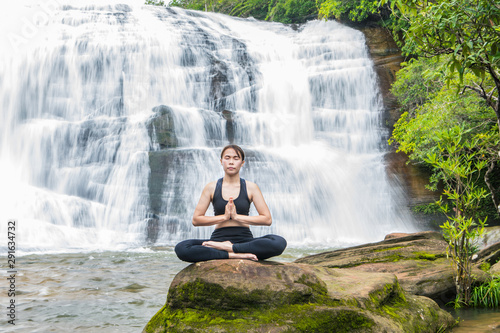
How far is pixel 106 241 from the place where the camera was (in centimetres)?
1277

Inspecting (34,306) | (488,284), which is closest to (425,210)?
(488,284)

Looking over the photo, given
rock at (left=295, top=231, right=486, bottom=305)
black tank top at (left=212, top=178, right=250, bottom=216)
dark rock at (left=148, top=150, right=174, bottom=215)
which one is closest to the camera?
black tank top at (left=212, top=178, right=250, bottom=216)

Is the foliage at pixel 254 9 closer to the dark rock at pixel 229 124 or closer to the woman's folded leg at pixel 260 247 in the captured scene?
the dark rock at pixel 229 124

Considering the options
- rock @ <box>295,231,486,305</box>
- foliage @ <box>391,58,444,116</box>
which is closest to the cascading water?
foliage @ <box>391,58,444,116</box>

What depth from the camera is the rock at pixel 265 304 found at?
11.2ft

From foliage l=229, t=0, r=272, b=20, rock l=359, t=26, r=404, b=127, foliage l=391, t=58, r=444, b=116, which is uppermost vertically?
foliage l=229, t=0, r=272, b=20

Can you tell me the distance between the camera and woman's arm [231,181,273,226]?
393 cm

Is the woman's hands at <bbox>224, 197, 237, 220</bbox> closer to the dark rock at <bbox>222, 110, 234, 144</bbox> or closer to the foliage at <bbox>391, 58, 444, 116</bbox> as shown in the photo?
the foliage at <bbox>391, 58, 444, 116</bbox>

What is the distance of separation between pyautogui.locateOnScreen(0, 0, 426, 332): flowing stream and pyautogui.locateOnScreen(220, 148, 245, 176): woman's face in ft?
15.6

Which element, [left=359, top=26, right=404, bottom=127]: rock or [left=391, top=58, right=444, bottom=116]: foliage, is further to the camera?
[left=359, top=26, right=404, bottom=127]: rock

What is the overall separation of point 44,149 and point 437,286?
14385 millimetres

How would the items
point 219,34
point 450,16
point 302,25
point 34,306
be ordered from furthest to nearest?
1. point 302,25
2. point 219,34
3. point 34,306
4. point 450,16

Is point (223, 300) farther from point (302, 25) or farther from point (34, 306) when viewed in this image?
point (302, 25)

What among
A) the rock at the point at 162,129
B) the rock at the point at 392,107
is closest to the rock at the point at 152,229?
the rock at the point at 162,129
